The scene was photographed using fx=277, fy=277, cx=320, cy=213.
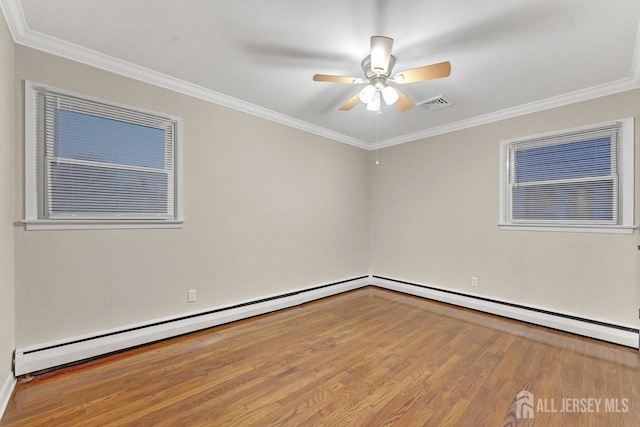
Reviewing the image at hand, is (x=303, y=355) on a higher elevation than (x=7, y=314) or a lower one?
lower

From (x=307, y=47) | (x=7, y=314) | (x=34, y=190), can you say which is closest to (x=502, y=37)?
(x=307, y=47)

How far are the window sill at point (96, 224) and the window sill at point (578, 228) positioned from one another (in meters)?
3.92

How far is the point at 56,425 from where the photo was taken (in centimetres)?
163

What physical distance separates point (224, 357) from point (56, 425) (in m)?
1.08

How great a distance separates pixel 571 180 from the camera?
308 cm

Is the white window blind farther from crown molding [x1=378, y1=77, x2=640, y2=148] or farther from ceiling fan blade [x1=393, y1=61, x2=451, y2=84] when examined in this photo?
crown molding [x1=378, y1=77, x2=640, y2=148]

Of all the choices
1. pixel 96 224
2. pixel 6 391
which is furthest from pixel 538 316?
pixel 6 391

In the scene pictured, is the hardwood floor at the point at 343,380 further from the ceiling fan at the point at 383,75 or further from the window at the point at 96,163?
the ceiling fan at the point at 383,75

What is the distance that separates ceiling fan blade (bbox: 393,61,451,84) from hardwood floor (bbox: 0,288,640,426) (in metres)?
2.29

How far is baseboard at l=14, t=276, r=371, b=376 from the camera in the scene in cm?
213

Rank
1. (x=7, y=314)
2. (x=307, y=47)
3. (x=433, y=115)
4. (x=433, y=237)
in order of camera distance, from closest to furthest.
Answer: (x=7, y=314)
(x=307, y=47)
(x=433, y=115)
(x=433, y=237)

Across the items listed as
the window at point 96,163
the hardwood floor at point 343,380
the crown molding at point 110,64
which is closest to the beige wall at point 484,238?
the hardwood floor at point 343,380

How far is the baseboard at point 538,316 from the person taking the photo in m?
2.72

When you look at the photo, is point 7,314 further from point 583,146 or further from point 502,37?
point 583,146
